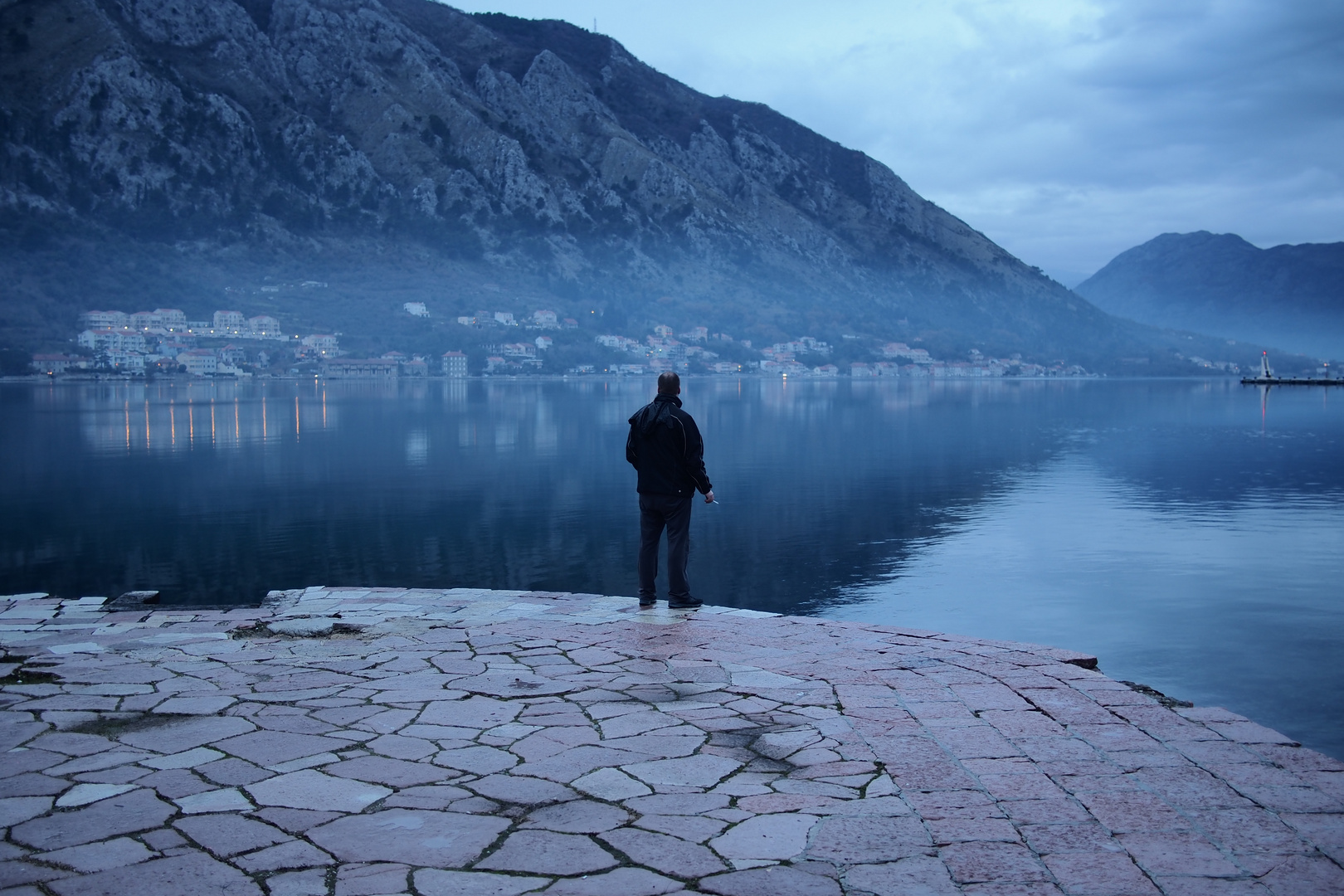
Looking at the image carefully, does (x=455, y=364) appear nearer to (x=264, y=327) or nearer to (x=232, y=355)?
(x=264, y=327)

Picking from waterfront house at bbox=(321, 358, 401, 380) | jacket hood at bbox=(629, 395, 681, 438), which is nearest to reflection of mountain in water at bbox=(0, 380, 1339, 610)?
jacket hood at bbox=(629, 395, 681, 438)

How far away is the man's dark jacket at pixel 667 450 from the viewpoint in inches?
309

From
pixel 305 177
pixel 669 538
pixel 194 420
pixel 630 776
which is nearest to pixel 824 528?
pixel 669 538

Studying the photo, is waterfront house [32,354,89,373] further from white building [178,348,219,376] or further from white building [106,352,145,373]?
white building [178,348,219,376]

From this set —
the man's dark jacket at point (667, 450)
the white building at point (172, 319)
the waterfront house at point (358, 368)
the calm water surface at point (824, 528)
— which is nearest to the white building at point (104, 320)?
the white building at point (172, 319)

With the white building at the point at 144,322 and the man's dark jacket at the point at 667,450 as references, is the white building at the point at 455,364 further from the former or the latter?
the man's dark jacket at the point at 667,450

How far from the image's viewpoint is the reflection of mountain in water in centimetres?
1409

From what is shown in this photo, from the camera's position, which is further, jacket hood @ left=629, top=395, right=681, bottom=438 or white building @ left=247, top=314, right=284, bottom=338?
white building @ left=247, top=314, right=284, bottom=338

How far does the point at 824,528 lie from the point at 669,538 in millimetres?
10033

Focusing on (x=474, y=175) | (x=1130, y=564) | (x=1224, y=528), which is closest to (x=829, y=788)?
(x=1130, y=564)

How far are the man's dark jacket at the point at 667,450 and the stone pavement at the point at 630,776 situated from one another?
164cm

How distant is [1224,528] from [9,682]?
18.7 metres

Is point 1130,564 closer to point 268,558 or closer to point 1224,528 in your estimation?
point 1224,528

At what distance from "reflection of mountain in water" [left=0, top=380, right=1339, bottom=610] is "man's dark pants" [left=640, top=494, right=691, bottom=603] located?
13.8 ft
